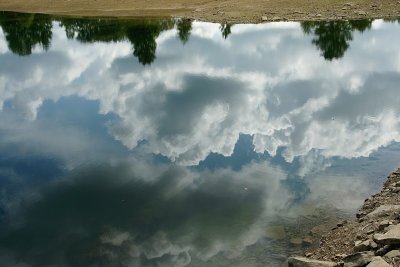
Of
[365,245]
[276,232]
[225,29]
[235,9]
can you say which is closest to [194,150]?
[276,232]

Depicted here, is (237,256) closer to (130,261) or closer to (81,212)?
(130,261)

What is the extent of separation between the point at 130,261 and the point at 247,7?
188ft

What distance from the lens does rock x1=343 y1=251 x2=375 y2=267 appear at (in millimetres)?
14500

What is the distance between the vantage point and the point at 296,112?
32469mm

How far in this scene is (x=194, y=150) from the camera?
27750 millimetres

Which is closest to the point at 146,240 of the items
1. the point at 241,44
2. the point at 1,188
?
the point at 1,188

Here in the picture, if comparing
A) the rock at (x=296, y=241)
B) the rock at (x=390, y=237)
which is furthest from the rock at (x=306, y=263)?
the rock at (x=296, y=241)

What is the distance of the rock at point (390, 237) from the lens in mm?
14539

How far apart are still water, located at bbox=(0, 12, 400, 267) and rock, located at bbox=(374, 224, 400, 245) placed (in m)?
3.59

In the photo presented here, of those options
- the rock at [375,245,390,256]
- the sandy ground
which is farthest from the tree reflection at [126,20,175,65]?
the rock at [375,245,390,256]

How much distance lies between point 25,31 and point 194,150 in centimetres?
5009

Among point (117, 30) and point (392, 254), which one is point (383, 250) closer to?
point (392, 254)

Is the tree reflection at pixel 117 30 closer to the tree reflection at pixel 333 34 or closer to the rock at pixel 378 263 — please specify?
the tree reflection at pixel 333 34

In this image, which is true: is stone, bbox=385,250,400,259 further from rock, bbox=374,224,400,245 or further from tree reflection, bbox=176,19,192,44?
tree reflection, bbox=176,19,192,44
